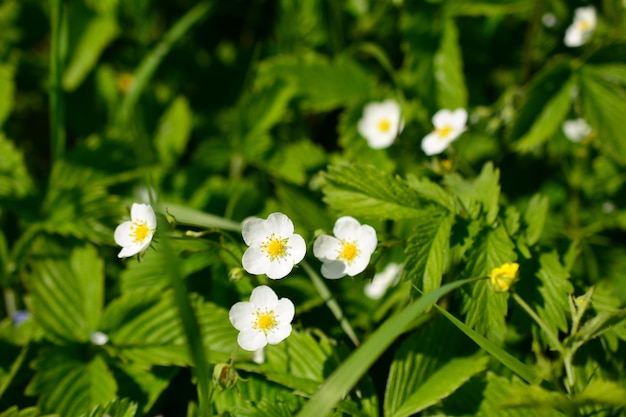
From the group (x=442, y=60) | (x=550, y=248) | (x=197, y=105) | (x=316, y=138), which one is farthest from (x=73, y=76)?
(x=550, y=248)

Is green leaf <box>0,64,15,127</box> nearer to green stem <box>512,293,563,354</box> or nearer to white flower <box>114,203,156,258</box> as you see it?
white flower <box>114,203,156,258</box>

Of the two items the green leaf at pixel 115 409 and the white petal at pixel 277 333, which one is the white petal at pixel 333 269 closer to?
the white petal at pixel 277 333

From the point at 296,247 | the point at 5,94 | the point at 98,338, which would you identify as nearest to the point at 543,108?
the point at 296,247

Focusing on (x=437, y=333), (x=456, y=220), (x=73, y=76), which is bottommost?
(x=437, y=333)

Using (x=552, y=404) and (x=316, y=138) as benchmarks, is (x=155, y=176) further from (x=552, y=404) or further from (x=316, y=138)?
(x=552, y=404)

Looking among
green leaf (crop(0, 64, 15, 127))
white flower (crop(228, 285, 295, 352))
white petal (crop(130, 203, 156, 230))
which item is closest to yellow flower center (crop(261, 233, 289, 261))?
white flower (crop(228, 285, 295, 352))

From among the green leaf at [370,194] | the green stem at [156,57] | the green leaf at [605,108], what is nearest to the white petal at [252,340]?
the green leaf at [370,194]

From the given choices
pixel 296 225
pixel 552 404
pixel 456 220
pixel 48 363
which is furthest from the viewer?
pixel 296 225
